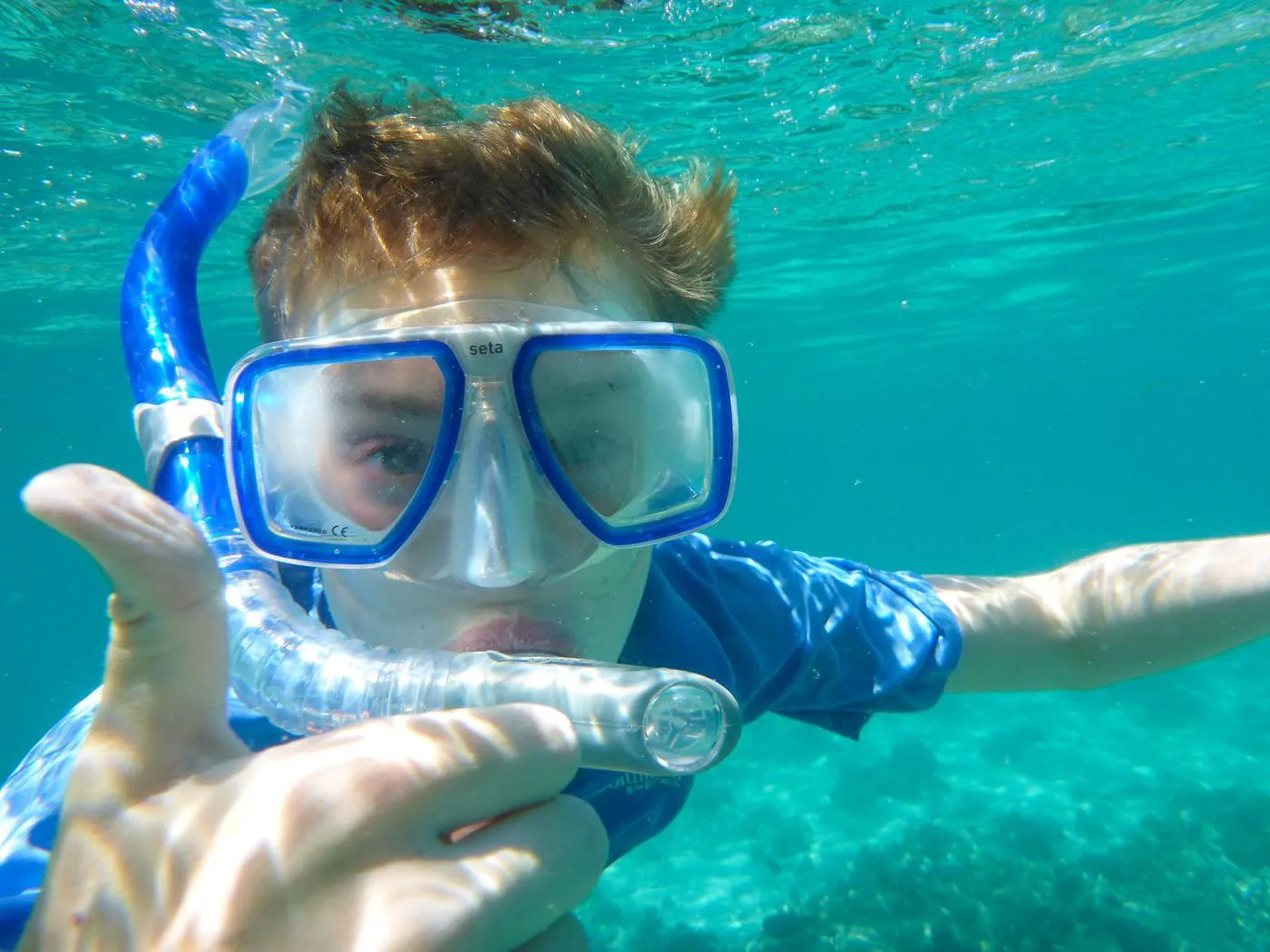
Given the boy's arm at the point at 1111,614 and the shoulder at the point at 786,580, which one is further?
the shoulder at the point at 786,580

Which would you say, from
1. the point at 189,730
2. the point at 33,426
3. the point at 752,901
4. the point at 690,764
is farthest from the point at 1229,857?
the point at 33,426

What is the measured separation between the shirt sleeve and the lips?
4.35 feet

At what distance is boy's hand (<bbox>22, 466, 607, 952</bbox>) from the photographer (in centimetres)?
105

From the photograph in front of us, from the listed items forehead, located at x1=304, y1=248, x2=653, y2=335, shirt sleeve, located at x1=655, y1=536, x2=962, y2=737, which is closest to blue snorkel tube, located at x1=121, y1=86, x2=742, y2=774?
forehead, located at x1=304, y1=248, x2=653, y2=335

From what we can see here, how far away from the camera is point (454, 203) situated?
2.66 metres

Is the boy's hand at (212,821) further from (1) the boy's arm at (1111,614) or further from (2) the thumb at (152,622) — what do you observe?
(1) the boy's arm at (1111,614)

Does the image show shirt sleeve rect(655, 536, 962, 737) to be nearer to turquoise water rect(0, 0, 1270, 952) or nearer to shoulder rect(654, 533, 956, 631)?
shoulder rect(654, 533, 956, 631)

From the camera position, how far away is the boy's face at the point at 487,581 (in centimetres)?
215

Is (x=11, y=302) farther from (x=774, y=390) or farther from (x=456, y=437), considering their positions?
(x=774, y=390)

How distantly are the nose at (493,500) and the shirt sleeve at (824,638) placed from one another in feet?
4.85

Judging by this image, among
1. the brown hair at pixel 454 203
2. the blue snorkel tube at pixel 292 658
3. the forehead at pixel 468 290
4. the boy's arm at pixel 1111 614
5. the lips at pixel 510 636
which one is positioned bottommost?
the boy's arm at pixel 1111 614

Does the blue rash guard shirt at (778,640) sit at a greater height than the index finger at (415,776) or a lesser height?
lesser

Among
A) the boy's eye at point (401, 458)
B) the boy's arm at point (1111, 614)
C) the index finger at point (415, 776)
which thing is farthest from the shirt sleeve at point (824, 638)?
the index finger at point (415, 776)

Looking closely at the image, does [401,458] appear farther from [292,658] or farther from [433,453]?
[292,658]
